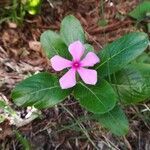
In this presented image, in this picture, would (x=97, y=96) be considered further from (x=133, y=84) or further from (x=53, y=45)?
(x=53, y=45)

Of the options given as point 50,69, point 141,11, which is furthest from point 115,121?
point 141,11

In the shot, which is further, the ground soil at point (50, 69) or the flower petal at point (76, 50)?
the ground soil at point (50, 69)

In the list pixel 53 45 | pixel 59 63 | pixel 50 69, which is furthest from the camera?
pixel 50 69

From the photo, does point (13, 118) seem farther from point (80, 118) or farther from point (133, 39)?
point (133, 39)

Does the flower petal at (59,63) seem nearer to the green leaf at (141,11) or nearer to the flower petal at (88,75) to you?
the flower petal at (88,75)

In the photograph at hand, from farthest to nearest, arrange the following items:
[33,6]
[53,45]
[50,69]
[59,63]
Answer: [33,6], [50,69], [53,45], [59,63]

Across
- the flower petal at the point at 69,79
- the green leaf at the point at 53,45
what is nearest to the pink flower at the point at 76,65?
the flower petal at the point at 69,79
